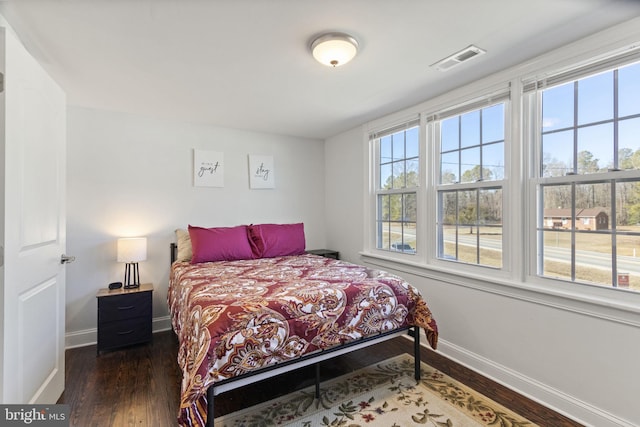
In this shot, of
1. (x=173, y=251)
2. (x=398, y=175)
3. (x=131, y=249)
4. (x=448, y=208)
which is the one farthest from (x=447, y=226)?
(x=131, y=249)

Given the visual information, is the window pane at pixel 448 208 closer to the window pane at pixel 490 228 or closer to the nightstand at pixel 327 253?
the window pane at pixel 490 228

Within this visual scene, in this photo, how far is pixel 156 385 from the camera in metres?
2.18

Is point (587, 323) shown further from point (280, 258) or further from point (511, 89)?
point (280, 258)

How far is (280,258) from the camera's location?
3.31m

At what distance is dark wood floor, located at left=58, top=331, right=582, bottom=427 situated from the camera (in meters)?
1.84

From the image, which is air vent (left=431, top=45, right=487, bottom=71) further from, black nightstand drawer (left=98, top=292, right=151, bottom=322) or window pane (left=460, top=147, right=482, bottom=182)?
black nightstand drawer (left=98, top=292, right=151, bottom=322)

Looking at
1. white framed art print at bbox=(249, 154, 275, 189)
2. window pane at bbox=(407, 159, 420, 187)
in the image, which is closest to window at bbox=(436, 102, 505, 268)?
window pane at bbox=(407, 159, 420, 187)

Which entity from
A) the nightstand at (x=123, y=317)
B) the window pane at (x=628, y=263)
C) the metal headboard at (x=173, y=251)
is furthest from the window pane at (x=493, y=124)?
the nightstand at (x=123, y=317)

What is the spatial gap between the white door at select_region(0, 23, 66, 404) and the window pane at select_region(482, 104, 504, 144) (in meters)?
2.98

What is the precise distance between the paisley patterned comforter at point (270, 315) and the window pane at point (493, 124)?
53.8 inches

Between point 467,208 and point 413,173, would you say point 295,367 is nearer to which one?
point 467,208

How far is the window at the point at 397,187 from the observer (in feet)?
10.1

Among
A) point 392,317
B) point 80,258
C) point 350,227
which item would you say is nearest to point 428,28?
point 392,317

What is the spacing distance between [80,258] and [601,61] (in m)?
4.43
